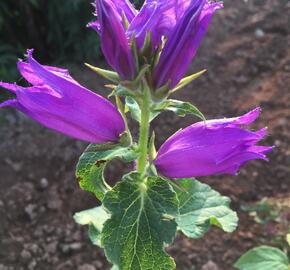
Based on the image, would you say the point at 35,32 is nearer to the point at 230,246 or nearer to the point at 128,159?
the point at 230,246

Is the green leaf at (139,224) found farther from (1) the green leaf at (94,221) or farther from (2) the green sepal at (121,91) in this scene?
(1) the green leaf at (94,221)

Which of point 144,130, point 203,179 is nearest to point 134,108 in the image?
point 144,130

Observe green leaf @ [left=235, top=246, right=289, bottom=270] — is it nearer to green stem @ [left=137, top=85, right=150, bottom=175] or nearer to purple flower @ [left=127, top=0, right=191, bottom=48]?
green stem @ [left=137, top=85, right=150, bottom=175]

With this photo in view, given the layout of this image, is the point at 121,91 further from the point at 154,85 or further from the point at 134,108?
the point at 134,108

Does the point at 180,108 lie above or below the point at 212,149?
above

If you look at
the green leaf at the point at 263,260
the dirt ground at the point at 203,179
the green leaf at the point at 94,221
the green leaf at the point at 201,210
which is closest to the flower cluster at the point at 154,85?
the green leaf at the point at 201,210

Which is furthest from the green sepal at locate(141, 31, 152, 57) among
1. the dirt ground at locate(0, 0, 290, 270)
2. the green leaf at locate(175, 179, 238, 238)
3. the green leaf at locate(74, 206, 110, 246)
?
the dirt ground at locate(0, 0, 290, 270)

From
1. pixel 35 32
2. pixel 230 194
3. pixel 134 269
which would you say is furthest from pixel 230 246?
pixel 35 32
